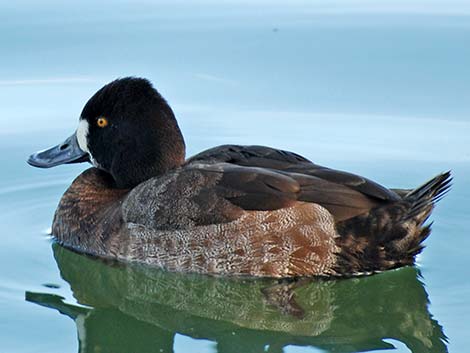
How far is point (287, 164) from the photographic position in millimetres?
7086

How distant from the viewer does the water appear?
6238mm

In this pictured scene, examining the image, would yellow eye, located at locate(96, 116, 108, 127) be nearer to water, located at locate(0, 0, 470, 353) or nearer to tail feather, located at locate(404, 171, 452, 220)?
water, located at locate(0, 0, 470, 353)

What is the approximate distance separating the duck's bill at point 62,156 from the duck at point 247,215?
0.51 metres

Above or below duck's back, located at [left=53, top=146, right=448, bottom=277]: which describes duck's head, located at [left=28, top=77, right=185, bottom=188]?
above

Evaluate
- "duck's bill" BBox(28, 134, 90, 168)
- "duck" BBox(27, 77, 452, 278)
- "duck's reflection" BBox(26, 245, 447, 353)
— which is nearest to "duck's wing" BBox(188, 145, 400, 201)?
"duck" BBox(27, 77, 452, 278)

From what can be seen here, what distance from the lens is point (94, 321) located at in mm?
6395

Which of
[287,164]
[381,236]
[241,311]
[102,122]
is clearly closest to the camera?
[241,311]

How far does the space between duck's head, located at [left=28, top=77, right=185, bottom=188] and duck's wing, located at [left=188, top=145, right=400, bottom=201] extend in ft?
0.61

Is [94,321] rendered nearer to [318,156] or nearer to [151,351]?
[151,351]

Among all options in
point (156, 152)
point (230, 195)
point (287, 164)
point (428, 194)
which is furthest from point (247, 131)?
point (428, 194)

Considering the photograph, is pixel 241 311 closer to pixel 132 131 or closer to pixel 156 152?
pixel 156 152

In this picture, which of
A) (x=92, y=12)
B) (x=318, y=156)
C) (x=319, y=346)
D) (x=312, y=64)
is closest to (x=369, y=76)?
(x=312, y=64)

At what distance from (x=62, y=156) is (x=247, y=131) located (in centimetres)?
154

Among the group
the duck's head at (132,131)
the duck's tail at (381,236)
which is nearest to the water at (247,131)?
the duck's tail at (381,236)
